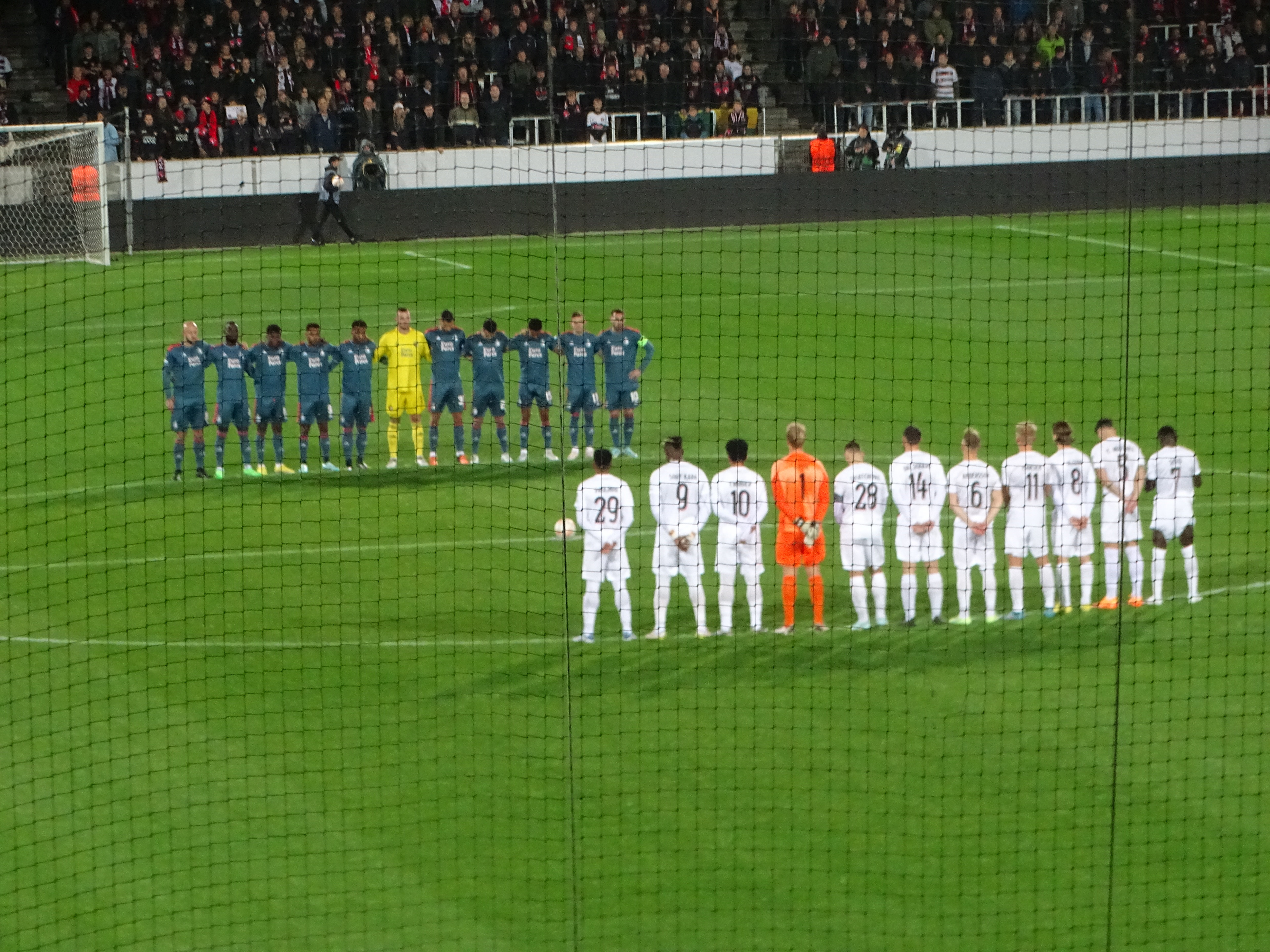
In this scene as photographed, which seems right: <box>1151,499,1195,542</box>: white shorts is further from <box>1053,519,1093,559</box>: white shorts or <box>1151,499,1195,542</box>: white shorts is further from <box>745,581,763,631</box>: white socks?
<box>745,581,763,631</box>: white socks

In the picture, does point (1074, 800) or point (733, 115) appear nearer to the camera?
point (1074, 800)

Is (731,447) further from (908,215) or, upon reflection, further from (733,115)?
(733,115)

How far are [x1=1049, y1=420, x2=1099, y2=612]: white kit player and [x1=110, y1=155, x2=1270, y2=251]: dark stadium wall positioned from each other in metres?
14.6

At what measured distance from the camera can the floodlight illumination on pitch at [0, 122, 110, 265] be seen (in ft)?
90.0

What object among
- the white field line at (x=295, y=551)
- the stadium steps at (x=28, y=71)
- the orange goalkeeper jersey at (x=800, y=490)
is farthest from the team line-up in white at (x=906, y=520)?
the stadium steps at (x=28, y=71)

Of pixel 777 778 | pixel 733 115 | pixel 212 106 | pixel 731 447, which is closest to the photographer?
pixel 777 778

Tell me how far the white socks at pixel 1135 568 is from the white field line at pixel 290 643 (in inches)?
106

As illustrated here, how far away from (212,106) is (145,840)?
19941 mm

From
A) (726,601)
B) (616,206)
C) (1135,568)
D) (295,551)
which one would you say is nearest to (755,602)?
(726,601)

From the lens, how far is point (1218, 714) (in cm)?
1327

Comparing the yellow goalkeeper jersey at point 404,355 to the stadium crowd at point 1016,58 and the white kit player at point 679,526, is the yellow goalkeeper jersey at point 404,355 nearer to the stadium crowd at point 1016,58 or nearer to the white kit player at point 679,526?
the white kit player at point 679,526

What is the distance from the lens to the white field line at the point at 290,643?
15000 millimetres

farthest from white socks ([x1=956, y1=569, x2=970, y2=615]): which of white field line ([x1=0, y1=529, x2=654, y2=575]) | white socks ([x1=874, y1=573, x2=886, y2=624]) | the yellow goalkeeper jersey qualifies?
the yellow goalkeeper jersey

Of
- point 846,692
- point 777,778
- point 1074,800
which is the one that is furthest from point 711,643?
point 1074,800
